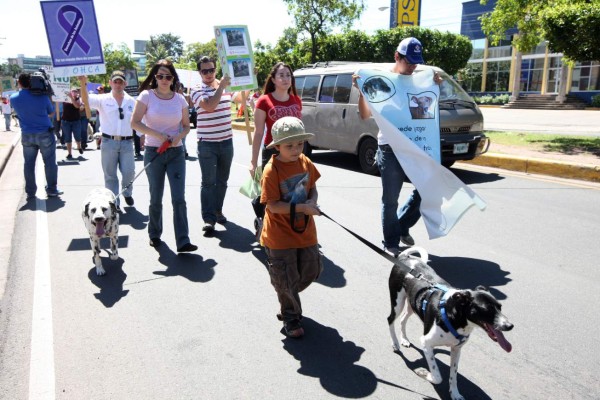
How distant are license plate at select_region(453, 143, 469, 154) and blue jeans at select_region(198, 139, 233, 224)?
449cm

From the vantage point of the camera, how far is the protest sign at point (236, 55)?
5.85 metres

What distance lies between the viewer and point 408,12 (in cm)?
2717

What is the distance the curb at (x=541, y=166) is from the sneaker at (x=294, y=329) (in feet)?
24.3

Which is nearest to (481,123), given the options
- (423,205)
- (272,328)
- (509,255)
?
(509,255)

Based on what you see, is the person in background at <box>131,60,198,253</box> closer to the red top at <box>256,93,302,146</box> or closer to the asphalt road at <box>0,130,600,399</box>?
the asphalt road at <box>0,130,600,399</box>

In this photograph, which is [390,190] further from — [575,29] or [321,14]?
[321,14]

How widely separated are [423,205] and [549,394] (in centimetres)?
208

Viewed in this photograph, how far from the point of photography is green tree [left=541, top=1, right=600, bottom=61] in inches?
392

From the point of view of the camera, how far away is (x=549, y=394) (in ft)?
9.38

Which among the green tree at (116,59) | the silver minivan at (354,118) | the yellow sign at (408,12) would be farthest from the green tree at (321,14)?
the green tree at (116,59)

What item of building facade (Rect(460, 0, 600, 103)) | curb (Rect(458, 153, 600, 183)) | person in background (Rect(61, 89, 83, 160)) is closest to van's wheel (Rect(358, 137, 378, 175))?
curb (Rect(458, 153, 600, 183))

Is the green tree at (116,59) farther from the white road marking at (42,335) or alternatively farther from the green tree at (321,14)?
the white road marking at (42,335)

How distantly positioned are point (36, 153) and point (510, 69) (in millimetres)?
39360

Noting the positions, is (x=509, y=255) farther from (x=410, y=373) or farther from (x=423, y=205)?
(x=410, y=373)
